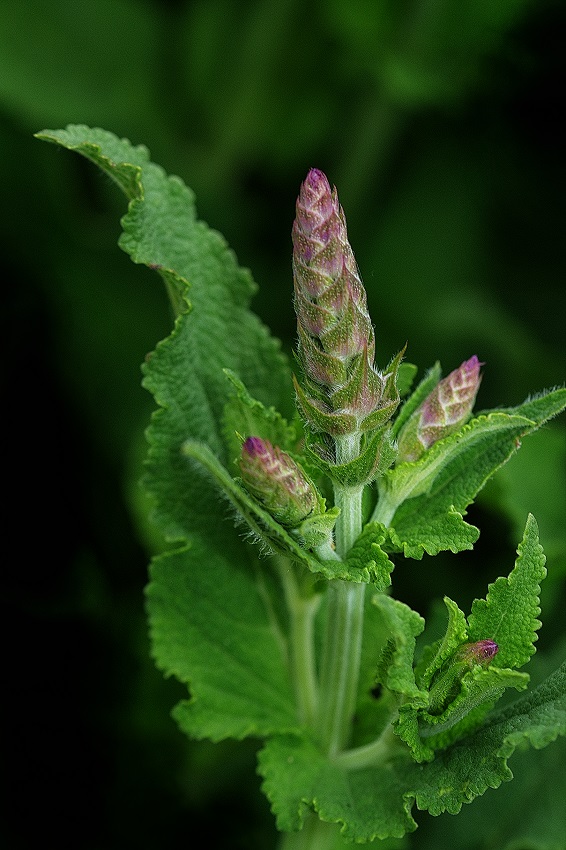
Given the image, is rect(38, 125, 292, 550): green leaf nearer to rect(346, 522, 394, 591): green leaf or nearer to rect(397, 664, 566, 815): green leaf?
rect(346, 522, 394, 591): green leaf

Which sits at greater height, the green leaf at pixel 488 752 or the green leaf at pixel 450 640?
the green leaf at pixel 450 640

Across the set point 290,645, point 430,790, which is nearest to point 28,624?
point 290,645

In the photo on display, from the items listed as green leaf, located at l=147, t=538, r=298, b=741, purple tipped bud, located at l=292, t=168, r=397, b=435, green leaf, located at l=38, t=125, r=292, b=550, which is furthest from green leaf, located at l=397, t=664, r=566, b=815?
green leaf, located at l=38, t=125, r=292, b=550

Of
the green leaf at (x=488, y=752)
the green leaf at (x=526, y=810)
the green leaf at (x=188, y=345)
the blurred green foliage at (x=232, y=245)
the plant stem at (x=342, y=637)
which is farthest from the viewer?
the blurred green foliage at (x=232, y=245)

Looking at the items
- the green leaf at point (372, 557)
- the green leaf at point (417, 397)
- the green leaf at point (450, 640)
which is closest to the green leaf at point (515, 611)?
the green leaf at point (450, 640)

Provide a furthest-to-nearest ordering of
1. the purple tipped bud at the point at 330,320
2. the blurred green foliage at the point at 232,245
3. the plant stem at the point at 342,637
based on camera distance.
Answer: the blurred green foliage at the point at 232,245, the plant stem at the point at 342,637, the purple tipped bud at the point at 330,320

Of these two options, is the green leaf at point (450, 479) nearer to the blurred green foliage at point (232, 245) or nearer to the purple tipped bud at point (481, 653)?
the purple tipped bud at point (481, 653)

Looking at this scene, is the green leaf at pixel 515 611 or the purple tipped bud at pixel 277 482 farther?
the green leaf at pixel 515 611

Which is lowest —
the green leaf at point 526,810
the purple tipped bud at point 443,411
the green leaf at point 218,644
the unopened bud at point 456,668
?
the green leaf at point 526,810
